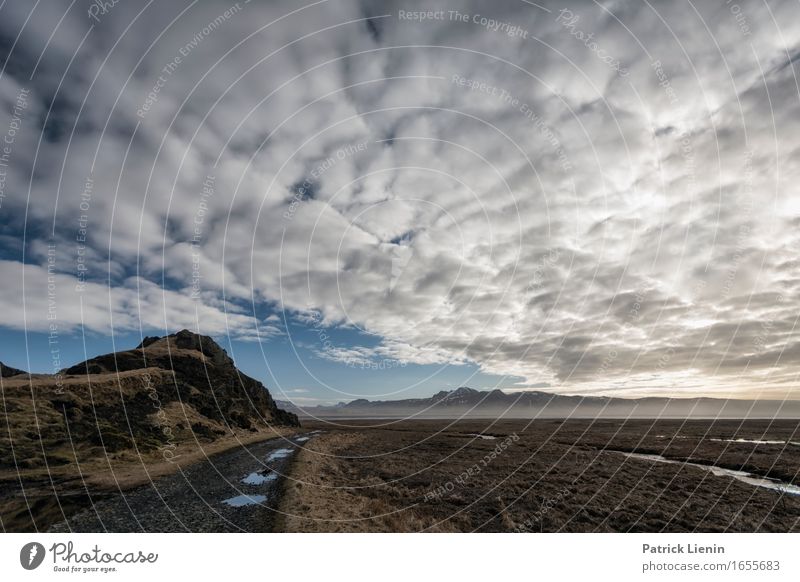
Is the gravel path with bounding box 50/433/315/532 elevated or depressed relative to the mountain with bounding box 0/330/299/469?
depressed

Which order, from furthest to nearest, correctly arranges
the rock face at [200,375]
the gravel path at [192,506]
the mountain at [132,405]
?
the rock face at [200,375] → the mountain at [132,405] → the gravel path at [192,506]

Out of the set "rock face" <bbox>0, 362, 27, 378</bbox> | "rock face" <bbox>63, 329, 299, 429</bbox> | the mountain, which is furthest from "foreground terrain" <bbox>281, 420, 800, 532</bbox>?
"rock face" <bbox>0, 362, 27, 378</bbox>

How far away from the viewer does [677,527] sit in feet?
79.2

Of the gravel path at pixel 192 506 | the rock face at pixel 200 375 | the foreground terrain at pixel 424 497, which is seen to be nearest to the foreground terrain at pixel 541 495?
the foreground terrain at pixel 424 497

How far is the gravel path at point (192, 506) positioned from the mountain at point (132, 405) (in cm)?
1766

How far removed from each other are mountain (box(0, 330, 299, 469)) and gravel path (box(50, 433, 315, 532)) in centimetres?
1766

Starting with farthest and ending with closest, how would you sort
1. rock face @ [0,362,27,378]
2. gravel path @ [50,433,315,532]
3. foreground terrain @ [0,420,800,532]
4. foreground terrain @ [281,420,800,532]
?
1. rock face @ [0,362,27,378]
2. foreground terrain @ [281,420,800,532]
3. foreground terrain @ [0,420,800,532]
4. gravel path @ [50,433,315,532]

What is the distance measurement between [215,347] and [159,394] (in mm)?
44473

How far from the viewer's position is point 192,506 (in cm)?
2708

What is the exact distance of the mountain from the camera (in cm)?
4778

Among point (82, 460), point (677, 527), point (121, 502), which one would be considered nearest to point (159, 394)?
point (82, 460)

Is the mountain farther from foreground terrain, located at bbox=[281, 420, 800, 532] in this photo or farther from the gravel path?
foreground terrain, located at bbox=[281, 420, 800, 532]

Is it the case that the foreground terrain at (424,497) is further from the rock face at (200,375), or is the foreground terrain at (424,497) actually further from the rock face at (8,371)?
the rock face at (8,371)

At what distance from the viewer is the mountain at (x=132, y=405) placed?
47.8m
